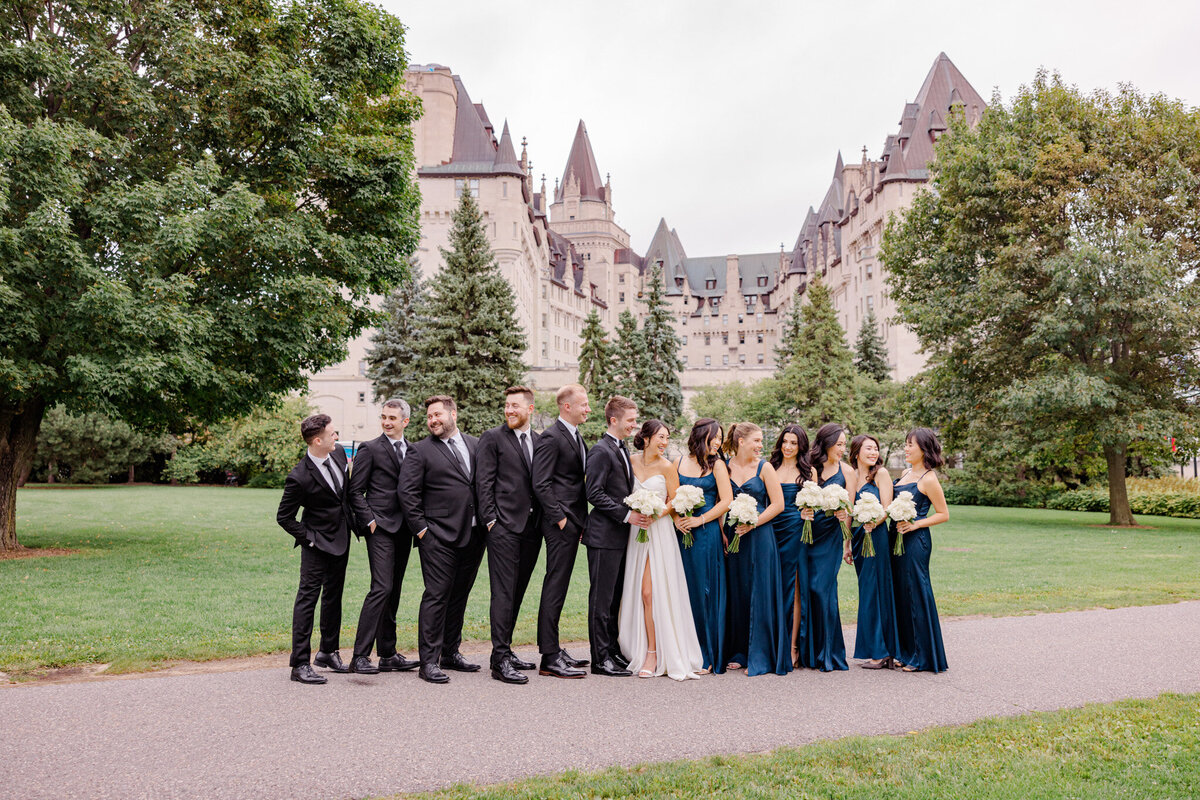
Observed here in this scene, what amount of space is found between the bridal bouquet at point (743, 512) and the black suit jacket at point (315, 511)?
3.42 m

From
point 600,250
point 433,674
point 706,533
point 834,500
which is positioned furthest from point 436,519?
point 600,250

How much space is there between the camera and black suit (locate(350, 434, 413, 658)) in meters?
7.45

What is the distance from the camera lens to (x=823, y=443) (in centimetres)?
823

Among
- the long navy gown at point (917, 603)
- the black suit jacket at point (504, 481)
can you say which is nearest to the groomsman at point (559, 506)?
the black suit jacket at point (504, 481)

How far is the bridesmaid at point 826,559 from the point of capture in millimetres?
7734

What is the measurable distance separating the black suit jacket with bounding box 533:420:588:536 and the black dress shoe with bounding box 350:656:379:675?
77.6 inches

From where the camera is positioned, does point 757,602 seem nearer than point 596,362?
Yes

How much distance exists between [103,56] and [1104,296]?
84.1 ft

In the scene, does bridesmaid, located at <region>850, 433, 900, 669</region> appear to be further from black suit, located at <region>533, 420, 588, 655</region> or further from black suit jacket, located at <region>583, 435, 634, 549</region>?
black suit, located at <region>533, 420, 588, 655</region>

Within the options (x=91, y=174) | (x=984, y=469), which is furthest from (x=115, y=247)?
(x=984, y=469)

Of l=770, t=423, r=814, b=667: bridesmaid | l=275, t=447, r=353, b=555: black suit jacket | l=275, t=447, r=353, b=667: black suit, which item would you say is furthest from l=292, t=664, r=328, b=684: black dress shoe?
l=770, t=423, r=814, b=667: bridesmaid

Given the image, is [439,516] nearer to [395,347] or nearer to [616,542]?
[616,542]

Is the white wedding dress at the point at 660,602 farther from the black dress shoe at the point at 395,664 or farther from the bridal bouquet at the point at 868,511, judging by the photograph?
the black dress shoe at the point at 395,664

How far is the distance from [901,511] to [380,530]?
15.7 feet
